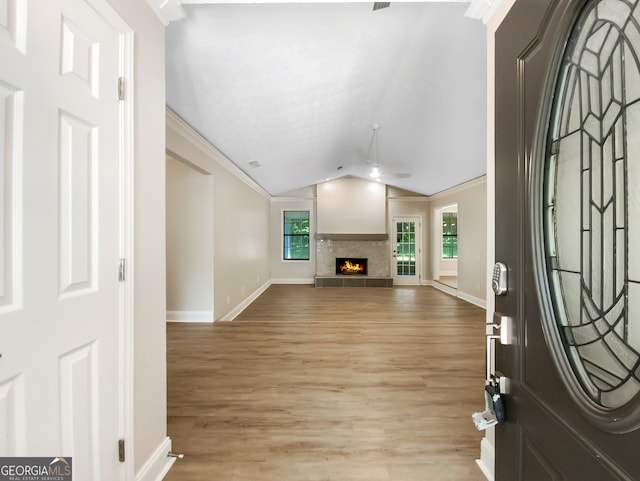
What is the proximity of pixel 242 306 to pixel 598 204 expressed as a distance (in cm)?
560

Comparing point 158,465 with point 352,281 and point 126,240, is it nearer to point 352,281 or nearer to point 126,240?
point 126,240

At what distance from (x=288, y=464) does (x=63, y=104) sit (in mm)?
1917

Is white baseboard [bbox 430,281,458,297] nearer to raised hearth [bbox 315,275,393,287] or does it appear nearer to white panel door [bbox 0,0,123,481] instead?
raised hearth [bbox 315,275,393,287]

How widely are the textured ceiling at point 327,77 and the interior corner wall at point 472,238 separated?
116 centimetres

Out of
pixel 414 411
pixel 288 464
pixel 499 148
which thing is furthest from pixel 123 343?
pixel 414 411

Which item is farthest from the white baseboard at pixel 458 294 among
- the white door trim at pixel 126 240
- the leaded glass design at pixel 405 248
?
the white door trim at pixel 126 240

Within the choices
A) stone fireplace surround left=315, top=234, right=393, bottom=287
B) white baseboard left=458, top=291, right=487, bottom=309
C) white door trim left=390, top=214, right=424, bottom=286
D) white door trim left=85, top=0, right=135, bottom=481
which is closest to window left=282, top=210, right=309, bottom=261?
stone fireplace surround left=315, top=234, right=393, bottom=287

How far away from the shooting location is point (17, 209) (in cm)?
85

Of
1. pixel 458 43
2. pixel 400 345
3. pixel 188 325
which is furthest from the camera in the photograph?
pixel 188 325

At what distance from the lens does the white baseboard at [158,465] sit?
4.64 feet

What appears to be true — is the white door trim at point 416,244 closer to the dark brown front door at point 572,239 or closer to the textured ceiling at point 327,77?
the textured ceiling at point 327,77

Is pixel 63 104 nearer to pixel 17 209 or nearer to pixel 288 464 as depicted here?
pixel 17 209

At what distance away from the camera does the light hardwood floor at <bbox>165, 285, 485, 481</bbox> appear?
5.38 ft

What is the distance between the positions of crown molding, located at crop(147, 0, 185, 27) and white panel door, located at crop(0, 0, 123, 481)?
1.27 ft
